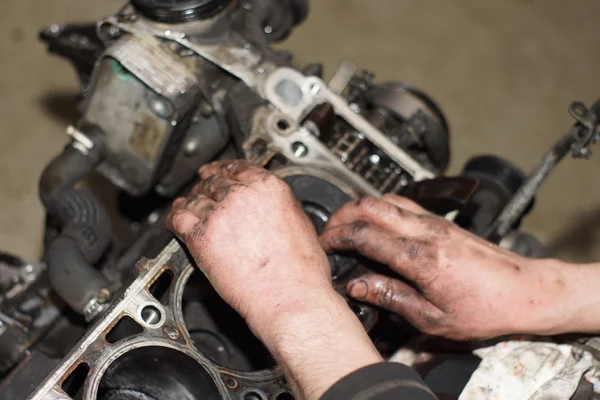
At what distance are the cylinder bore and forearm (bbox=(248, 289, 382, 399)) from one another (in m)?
0.26

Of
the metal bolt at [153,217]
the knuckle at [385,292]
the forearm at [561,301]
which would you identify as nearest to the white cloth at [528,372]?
the forearm at [561,301]

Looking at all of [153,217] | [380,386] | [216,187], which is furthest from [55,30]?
[380,386]

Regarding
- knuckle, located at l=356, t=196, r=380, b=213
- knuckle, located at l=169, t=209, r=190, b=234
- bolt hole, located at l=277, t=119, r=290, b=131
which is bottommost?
knuckle, located at l=169, t=209, r=190, b=234

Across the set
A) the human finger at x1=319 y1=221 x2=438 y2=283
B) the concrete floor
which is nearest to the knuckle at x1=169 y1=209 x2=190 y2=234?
the human finger at x1=319 y1=221 x2=438 y2=283

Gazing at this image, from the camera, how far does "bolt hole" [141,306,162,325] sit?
1.36 m

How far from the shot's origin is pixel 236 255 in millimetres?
1199

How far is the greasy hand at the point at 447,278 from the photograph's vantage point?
127cm

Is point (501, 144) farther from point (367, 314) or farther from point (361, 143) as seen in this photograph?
point (367, 314)

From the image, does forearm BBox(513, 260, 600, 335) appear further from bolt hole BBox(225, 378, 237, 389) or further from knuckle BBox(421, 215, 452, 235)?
bolt hole BBox(225, 378, 237, 389)

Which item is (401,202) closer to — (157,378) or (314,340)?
(314,340)

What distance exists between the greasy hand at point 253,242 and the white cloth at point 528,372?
1.32 feet

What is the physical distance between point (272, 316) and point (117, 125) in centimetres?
78

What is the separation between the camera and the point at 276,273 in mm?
1165

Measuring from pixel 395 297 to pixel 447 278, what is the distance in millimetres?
123
